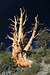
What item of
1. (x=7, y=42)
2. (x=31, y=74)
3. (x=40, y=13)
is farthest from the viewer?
(x=40, y=13)

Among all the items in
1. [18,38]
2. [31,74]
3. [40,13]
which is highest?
[40,13]

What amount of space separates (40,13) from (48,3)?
2.19ft

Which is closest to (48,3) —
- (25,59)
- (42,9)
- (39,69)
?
(42,9)

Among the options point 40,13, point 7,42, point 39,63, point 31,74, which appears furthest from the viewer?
point 40,13

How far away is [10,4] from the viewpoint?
1458 cm

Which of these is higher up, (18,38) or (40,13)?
(40,13)

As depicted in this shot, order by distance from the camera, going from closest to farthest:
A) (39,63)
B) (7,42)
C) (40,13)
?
(39,63) → (7,42) → (40,13)

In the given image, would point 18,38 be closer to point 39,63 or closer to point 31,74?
point 39,63

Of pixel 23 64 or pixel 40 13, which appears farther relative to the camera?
pixel 40 13

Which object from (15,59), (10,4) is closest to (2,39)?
(10,4)

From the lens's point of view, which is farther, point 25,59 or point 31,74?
point 25,59

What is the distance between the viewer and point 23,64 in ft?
36.0

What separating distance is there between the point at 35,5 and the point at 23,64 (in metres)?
4.61

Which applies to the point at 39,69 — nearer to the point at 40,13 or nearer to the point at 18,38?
the point at 18,38
